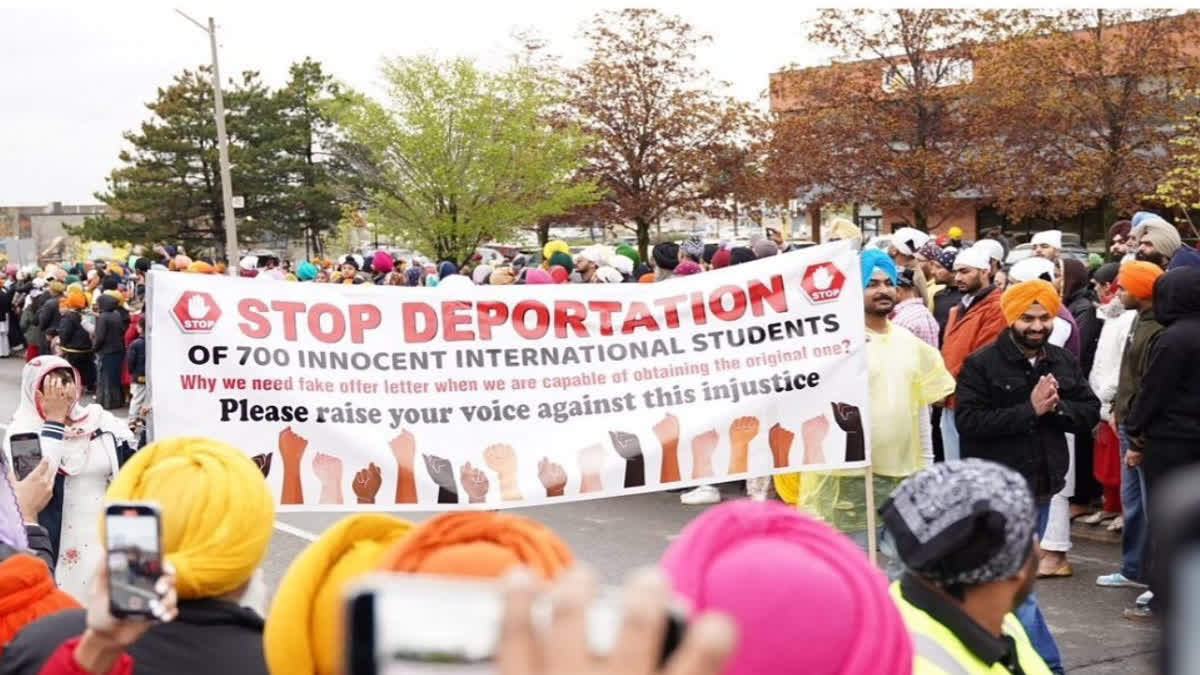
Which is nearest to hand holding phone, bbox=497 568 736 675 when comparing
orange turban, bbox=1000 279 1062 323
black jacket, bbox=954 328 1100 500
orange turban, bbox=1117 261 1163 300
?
black jacket, bbox=954 328 1100 500

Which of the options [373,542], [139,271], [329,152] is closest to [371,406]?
[373,542]

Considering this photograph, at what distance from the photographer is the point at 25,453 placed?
5.85 meters

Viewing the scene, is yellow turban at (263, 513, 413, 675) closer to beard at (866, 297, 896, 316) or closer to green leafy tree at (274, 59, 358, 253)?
beard at (866, 297, 896, 316)

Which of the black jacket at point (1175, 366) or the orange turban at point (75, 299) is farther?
the orange turban at point (75, 299)

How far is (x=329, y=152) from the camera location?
5897cm

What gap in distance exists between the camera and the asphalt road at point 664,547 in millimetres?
6891

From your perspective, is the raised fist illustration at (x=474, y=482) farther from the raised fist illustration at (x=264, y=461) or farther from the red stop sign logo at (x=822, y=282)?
the red stop sign logo at (x=822, y=282)

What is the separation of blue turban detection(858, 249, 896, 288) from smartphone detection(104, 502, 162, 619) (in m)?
4.77

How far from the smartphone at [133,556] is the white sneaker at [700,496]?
8.80 meters

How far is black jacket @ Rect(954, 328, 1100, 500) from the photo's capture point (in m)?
6.71

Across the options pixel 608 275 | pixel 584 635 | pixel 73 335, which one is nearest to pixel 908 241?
pixel 608 275

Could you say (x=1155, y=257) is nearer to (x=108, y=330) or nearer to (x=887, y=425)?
(x=887, y=425)

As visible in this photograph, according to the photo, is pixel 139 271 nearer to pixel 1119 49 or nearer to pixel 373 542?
pixel 373 542

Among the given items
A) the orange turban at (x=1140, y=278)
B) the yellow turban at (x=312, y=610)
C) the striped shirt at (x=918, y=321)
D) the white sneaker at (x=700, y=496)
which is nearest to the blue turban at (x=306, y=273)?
the white sneaker at (x=700, y=496)
